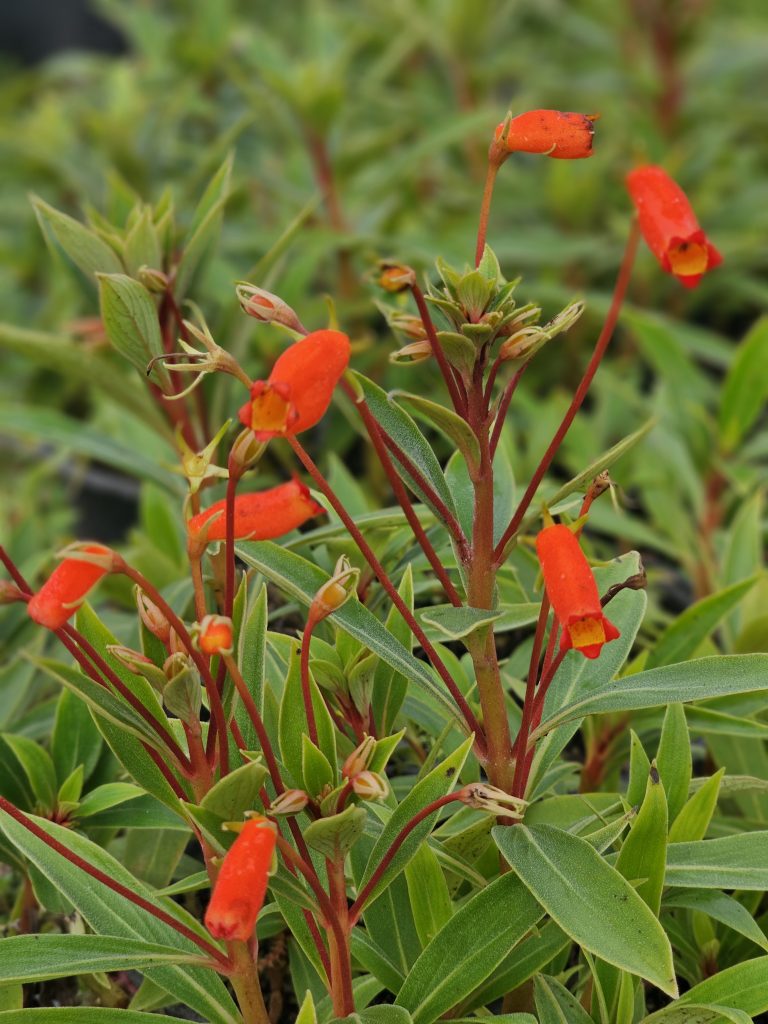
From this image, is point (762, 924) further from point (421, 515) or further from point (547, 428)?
point (547, 428)

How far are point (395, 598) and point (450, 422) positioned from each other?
111 mm

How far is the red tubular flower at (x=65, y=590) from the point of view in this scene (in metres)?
0.63

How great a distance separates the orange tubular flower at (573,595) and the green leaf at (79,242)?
2.08ft

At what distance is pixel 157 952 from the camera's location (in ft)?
2.38

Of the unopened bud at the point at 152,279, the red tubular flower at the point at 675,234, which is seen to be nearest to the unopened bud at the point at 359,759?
the red tubular flower at the point at 675,234

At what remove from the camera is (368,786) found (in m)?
0.66

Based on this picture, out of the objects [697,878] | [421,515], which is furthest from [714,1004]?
[421,515]

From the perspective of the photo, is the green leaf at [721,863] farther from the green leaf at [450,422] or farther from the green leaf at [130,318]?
the green leaf at [130,318]

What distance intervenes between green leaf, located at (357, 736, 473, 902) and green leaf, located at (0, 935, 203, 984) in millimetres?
123

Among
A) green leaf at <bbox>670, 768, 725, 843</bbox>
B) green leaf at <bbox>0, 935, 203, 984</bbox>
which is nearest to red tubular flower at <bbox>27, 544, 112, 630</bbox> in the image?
green leaf at <bbox>0, 935, 203, 984</bbox>

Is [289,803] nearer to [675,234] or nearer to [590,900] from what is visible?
[590,900]

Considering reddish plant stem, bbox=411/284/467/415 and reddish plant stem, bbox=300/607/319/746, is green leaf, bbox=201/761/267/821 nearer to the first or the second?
reddish plant stem, bbox=300/607/319/746

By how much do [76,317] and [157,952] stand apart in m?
1.50

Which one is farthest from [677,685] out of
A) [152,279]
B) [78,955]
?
[152,279]
